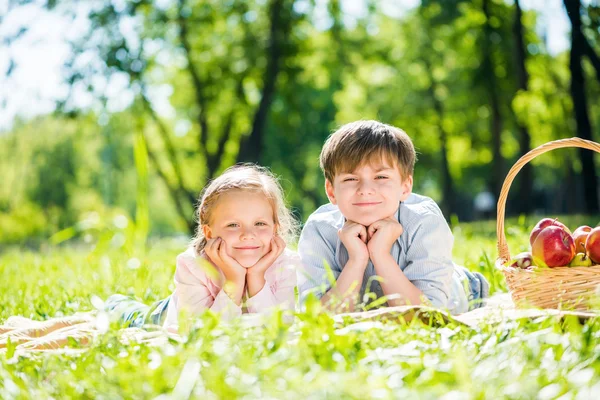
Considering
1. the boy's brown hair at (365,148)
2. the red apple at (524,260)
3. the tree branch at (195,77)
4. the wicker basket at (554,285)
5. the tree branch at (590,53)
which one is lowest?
the wicker basket at (554,285)

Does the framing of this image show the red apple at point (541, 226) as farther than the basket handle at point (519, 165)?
Yes

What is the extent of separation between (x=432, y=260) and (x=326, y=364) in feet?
5.48

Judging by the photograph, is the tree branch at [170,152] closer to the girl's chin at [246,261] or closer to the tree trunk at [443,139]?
the tree trunk at [443,139]

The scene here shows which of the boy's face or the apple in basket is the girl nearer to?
the boy's face

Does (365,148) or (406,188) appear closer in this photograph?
(365,148)

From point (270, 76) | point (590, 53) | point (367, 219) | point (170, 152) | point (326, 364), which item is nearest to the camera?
point (326, 364)

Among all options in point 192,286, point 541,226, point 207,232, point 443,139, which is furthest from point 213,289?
point 443,139

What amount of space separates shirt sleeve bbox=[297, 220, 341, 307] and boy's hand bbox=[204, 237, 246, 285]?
0.38 meters

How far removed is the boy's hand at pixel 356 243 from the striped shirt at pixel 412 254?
0.50 ft

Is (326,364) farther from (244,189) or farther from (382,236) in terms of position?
(244,189)

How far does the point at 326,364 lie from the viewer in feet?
6.57

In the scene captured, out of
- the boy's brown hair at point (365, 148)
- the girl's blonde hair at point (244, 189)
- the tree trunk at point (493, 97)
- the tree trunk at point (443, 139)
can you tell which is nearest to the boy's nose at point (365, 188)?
the boy's brown hair at point (365, 148)

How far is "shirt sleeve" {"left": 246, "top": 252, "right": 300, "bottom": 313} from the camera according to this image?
3363 mm

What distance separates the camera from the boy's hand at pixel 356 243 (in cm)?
340
